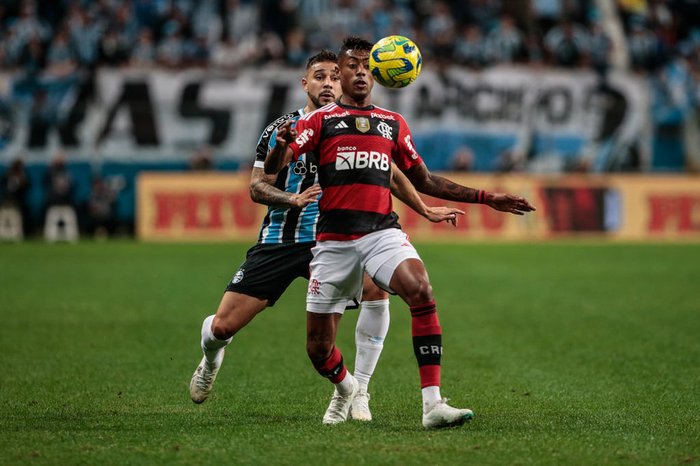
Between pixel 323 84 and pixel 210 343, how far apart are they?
82.1 inches

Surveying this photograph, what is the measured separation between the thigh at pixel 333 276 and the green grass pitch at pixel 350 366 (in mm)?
826

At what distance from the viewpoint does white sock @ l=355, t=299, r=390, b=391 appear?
791 centimetres

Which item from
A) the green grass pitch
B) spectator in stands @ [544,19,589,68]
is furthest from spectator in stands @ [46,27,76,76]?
spectator in stands @ [544,19,589,68]

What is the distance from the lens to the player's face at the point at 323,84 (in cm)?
820

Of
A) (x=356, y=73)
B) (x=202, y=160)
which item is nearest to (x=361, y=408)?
(x=356, y=73)

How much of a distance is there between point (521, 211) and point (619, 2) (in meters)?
27.3

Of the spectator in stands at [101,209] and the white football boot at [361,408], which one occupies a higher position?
the white football boot at [361,408]

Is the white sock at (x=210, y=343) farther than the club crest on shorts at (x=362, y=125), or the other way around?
the white sock at (x=210, y=343)

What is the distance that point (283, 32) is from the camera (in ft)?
98.2

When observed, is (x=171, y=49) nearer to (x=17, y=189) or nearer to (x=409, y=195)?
(x=17, y=189)

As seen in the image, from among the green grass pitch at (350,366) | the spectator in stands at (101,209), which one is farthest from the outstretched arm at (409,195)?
the spectator in stands at (101,209)

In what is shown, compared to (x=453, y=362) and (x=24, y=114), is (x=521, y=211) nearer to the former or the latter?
(x=453, y=362)

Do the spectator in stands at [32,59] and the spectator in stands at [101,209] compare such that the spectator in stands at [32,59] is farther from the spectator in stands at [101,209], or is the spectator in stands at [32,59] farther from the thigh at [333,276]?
the thigh at [333,276]

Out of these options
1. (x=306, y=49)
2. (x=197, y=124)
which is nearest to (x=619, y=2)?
(x=306, y=49)
